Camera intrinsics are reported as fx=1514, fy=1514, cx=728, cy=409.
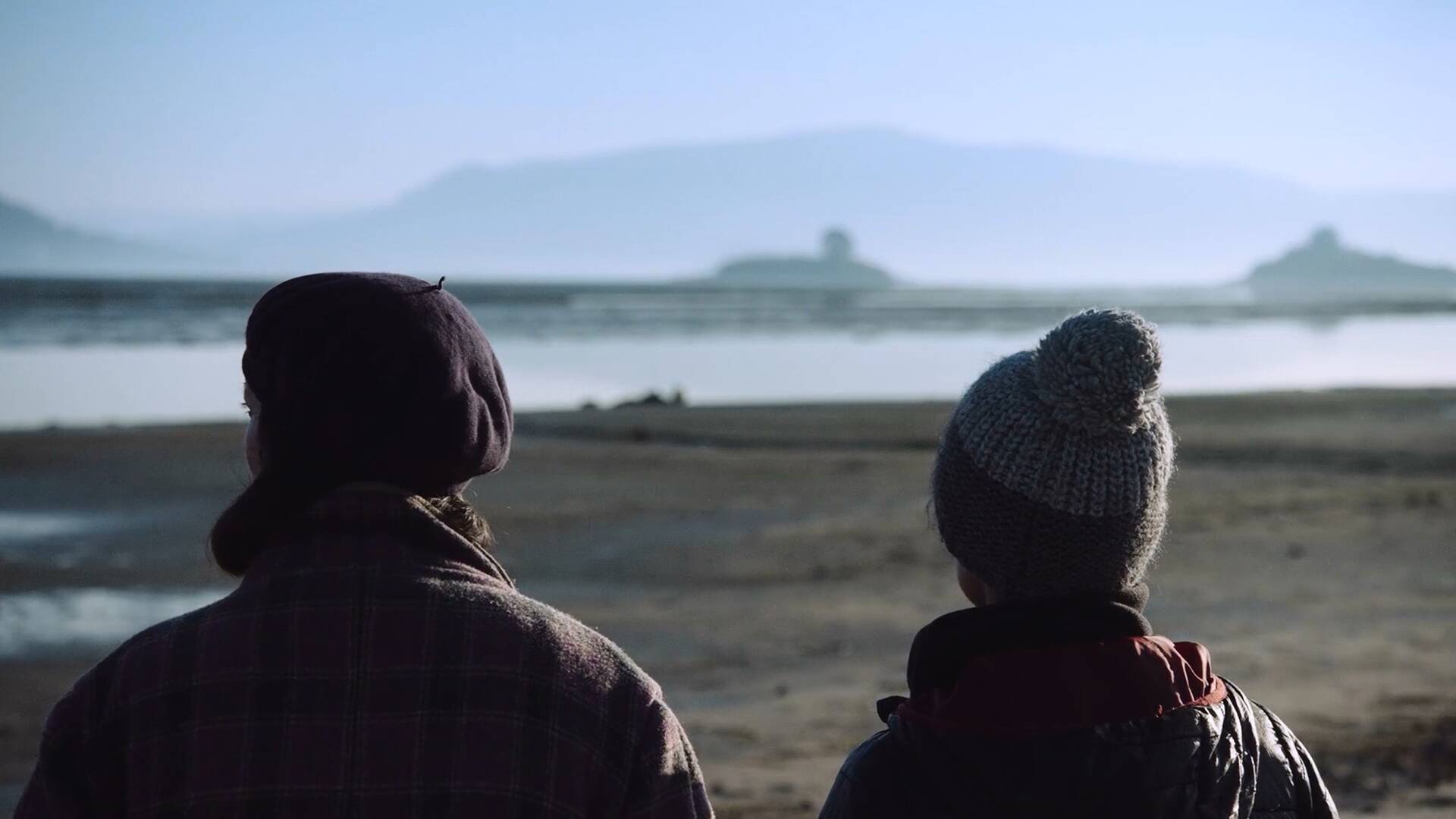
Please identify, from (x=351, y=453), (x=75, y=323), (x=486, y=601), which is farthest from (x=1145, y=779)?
(x=75, y=323)

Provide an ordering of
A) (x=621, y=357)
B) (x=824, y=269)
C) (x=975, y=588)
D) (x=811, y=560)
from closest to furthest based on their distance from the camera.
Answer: (x=975, y=588) → (x=811, y=560) → (x=621, y=357) → (x=824, y=269)

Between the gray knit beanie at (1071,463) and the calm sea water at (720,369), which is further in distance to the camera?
the calm sea water at (720,369)

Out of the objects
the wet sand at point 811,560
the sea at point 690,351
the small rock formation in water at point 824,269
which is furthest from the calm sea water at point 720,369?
the small rock formation in water at point 824,269

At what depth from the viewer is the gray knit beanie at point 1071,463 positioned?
69.8 inches

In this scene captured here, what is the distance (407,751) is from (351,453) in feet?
1.07

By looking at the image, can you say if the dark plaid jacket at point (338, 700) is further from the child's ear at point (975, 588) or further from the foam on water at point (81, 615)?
the foam on water at point (81, 615)

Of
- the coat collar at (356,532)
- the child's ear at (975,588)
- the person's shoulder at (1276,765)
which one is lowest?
the person's shoulder at (1276,765)

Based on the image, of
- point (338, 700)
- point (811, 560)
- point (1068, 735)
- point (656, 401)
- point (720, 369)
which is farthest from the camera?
point (720, 369)

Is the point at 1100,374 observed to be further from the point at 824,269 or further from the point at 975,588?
the point at 824,269

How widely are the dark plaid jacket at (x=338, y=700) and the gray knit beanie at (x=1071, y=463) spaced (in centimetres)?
55

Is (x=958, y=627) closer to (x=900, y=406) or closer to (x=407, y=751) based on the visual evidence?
(x=407, y=751)

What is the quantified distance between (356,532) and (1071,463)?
2.70ft

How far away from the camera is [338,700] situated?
1619 millimetres

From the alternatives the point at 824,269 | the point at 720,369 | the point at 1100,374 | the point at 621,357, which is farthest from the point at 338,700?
the point at 824,269
